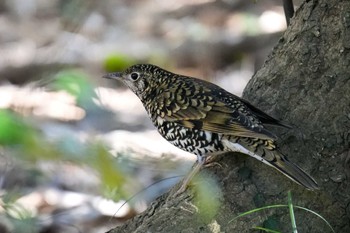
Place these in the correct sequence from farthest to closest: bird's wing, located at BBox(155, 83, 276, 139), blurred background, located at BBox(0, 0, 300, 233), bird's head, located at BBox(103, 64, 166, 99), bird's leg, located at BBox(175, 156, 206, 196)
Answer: bird's head, located at BBox(103, 64, 166, 99) < bird's leg, located at BBox(175, 156, 206, 196) < bird's wing, located at BBox(155, 83, 276, 139) < blurred background, located at BBox(0, 0, 300, 233)

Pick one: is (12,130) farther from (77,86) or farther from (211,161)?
(211,161)

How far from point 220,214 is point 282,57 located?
3.20ft

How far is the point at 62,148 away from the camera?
1978mm

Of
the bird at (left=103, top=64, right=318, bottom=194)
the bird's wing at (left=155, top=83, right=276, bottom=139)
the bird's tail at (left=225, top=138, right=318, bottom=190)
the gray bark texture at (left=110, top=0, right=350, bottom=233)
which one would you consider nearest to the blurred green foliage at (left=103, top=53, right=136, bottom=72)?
the bird at (left=103, top=64, right=318, bottom=194)

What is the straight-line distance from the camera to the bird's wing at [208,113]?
3795mm

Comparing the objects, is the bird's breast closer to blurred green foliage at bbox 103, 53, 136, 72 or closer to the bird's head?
the bird's head

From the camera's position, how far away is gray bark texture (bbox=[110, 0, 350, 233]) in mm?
3730

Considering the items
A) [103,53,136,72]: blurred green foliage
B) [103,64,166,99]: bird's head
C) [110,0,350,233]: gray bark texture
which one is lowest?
[110,0,350,233]: gray bark texture

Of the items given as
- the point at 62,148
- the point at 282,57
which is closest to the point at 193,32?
the point at 282,57

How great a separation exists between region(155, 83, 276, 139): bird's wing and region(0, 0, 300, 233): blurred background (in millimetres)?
270

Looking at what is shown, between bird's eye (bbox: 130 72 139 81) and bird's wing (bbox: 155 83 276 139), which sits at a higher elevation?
bird's eye (bbox: 130 72 139 81)

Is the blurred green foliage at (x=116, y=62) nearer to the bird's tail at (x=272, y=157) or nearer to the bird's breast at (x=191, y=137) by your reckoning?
the bird's breast at (x=191, y=137)

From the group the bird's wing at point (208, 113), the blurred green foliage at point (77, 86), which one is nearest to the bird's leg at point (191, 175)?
the bird's wing at point (208, 113)

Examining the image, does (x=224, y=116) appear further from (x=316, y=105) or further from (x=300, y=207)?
(x=300, y=207)
